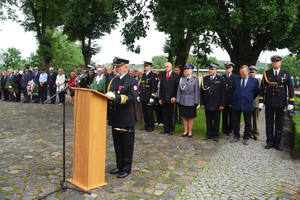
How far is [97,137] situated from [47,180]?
3.93 ft

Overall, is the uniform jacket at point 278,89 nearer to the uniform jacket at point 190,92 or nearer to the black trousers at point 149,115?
the uniform jacket at point 190,92

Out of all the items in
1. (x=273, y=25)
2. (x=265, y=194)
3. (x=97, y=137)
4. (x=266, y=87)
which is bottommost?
(x=265, y=194)

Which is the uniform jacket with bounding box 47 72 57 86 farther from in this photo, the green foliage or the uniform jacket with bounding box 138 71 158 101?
the green foliage

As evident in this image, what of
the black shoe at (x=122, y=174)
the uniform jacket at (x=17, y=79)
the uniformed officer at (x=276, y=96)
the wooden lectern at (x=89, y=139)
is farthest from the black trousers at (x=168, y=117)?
the uniform jacket at (x=17, y=79)

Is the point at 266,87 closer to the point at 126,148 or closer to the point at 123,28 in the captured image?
the point at 126,148

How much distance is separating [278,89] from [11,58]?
67.0 m

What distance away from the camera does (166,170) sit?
5.36 metres

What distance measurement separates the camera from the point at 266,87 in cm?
735

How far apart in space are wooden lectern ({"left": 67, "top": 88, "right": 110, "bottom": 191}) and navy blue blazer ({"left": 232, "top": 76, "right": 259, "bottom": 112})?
4.69m

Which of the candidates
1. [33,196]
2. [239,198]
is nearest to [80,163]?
[33,196]

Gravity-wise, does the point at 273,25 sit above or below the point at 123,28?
below

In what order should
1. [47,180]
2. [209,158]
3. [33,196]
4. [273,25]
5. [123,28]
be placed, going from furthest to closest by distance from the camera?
[123,28]
[273,25]
[209,158]
[47,180]
[33,196]

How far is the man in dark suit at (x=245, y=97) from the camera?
305 inches

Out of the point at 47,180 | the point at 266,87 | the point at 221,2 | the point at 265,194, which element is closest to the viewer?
the point at 265,194
